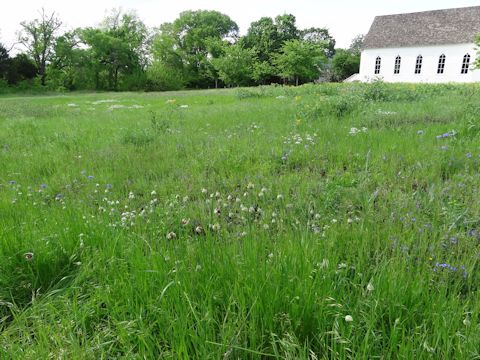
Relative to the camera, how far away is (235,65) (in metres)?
49.5

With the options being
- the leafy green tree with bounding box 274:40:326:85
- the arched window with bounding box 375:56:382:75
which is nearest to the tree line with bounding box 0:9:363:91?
the leafy green tree with bounding box 274:40:326:85

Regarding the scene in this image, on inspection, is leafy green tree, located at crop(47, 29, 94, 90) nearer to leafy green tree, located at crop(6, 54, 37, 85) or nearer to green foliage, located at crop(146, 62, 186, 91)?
leafy green tree, located at crop(6, 54, 37, 85)

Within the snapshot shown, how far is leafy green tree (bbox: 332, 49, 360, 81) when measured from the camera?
2739 inches

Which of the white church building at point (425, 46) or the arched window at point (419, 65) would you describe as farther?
the arched window at point (419, 65)

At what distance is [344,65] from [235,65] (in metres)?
32.1

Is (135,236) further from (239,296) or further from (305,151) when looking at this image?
(305,151)

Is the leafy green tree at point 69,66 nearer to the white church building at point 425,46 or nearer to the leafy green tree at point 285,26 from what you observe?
the leafy green tree at point 285,26

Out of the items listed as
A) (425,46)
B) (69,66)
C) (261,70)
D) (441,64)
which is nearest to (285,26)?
(261,70)

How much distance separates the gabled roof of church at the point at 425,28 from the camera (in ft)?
151

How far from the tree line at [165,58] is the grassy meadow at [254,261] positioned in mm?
46619

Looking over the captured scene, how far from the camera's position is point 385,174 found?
4.06m

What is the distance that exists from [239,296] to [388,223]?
1.56 metres

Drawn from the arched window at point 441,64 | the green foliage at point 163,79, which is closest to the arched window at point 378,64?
the arched window at point 441,64

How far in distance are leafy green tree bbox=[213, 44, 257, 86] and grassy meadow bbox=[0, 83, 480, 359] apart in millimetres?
48182
